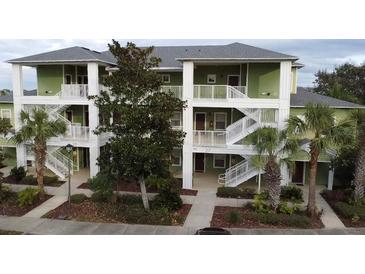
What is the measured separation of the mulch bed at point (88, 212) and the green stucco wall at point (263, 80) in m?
9.22

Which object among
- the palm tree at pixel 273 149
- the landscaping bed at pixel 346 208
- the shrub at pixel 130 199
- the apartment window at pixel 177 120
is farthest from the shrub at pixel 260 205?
the apartment window at pixel 177 120

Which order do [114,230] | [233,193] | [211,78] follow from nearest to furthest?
[114,230] → [233,193] → [211,78]

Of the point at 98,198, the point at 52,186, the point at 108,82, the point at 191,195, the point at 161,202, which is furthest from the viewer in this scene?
the point at 52,186

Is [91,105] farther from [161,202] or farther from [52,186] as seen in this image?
[161,202]

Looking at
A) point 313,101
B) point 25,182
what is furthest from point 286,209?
point 25,182

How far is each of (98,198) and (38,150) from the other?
4.37 m

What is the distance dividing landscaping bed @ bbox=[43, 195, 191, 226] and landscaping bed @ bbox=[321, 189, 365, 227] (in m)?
7.78

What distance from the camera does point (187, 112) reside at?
20531 millimetres

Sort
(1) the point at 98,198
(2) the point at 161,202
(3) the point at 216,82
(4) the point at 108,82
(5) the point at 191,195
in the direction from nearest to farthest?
1. (4) the point at 108,82
2. (2) the point at 161,202
3. (1) the point at 98,198
4. (5) the point at 191,195
5. (3) the point at 216,82

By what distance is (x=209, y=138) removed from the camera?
2114 cm

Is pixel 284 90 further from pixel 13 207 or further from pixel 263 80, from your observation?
pixel 13 207

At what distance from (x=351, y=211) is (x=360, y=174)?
6.86 feet

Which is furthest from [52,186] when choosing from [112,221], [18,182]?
[112,221]

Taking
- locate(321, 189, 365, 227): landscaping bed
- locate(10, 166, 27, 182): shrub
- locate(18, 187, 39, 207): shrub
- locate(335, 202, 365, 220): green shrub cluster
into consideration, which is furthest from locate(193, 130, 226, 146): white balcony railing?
locate(10, 166, 27, 182): shrub
